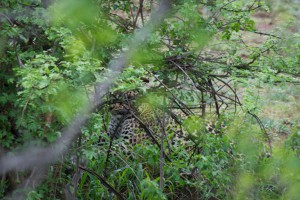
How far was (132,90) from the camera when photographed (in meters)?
3.12

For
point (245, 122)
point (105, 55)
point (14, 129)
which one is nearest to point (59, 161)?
point (14, 129)

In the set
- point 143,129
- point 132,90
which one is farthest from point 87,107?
point 143,129

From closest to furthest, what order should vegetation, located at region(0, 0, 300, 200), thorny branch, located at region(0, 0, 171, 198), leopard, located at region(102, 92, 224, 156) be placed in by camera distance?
thorny branch, located at region(0, 0, 171, 198), vegetation, located at region(0, 0, 300, 200), leopard, located at region(102, 92, 224, 156)

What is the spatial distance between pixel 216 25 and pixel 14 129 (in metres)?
1.33

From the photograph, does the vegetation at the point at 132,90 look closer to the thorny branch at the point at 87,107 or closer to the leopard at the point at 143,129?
the thorny branch at the point at 87,107

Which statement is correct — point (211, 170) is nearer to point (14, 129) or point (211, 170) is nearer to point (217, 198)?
point (217, 198)

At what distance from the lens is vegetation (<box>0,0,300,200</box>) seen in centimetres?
239

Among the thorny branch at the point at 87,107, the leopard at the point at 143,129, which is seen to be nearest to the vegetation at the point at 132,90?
the thorny branch at the point at 87,107

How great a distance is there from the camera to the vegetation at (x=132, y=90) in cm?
239

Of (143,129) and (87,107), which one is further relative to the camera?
(143,129)

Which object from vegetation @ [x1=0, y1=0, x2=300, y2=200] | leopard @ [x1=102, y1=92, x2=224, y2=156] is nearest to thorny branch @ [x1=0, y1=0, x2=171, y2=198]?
vegetation @ [x1=0, y1=0, x2=300, y2=200]

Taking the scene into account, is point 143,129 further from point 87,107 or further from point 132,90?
point 87,107

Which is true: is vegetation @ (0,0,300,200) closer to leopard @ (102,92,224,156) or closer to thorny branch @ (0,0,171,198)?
thorny branch @ (0,0,171,198)

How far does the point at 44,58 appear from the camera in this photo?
250 centimetres
